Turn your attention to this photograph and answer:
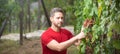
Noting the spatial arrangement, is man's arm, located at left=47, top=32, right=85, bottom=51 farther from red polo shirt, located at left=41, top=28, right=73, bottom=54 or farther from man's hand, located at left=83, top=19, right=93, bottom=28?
man's hand, located at left=83, top=19, right=93, bottom=28

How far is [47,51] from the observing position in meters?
3.77

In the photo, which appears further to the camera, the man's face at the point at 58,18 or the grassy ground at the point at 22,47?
the grassy ground at the point at 22,47

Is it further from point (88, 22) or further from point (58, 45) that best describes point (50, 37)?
point (88, 22)

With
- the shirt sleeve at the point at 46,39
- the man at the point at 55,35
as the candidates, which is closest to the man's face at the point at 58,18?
the man at the point at 55,35

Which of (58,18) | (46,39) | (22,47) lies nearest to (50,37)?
(46,39)

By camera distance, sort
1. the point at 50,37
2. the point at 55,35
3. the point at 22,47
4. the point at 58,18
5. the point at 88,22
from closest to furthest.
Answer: the point at 88,22 < the point at 58,18 < the point at 50,37 < the point at 55,35 < the point at 22,47

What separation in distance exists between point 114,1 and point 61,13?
4.25 feet

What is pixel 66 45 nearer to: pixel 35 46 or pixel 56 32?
pixel 56 32

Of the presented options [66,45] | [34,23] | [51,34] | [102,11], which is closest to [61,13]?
[51,34]

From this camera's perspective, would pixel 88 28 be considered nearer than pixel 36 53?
Yes

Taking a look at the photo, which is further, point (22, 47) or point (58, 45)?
point (22, 47)

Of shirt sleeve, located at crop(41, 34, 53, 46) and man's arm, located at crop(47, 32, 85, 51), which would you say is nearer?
man's arm, located at crop(47, 32, 85, 51)

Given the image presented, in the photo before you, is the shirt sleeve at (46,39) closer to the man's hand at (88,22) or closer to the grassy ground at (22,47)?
the man's hand at (88,22)

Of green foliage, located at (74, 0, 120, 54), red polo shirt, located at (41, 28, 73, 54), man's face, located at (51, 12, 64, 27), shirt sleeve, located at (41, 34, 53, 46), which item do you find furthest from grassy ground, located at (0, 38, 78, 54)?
green foliage, located at (74, 0, 120, 54)
